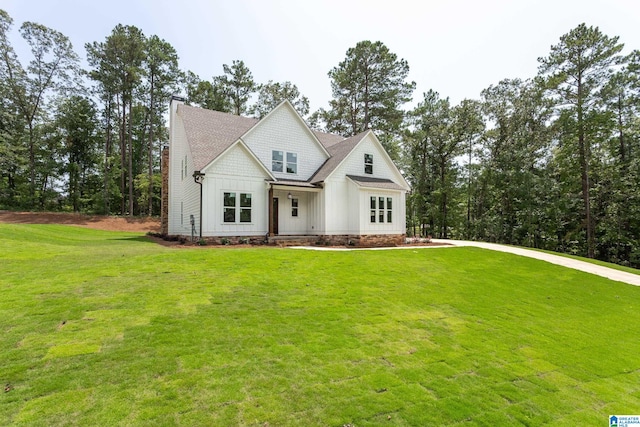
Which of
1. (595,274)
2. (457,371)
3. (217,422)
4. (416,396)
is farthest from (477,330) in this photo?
(595,274)

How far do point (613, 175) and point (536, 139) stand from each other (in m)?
6.84

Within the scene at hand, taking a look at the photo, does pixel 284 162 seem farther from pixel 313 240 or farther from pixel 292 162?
pixel 313 240

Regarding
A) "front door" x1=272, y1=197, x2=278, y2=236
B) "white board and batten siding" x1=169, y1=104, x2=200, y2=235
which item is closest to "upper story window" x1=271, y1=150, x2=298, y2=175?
"front door" x1=272, y1=197, x2=278, y2=236

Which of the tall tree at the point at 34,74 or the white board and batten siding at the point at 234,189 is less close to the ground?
the tall tree at the point at 34,74

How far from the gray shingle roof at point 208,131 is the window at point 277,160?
7.81ft

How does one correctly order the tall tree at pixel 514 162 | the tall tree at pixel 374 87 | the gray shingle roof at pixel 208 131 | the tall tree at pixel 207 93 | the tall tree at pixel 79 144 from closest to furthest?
the gray shingle roof at pixel 208 131 < the tall tree at pixel 514 162 < the tall tree at pixel 374 87 < the tall tree at pixel 207 93 < the tall tree at pixel 79 144

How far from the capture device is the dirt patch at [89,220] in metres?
27.4

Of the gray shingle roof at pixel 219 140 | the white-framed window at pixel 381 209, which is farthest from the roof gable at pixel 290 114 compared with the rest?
the white-framed window at pixel 381 209

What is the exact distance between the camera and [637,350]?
580 centimetres

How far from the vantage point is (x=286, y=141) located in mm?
19062

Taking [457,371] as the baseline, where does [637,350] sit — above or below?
below

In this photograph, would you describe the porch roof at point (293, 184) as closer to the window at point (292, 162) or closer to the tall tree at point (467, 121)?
the window at point (292, 162)

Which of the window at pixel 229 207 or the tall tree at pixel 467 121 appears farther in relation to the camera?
the tall tree at pixel 467 121

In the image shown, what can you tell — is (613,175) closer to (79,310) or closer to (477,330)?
(477,330)
